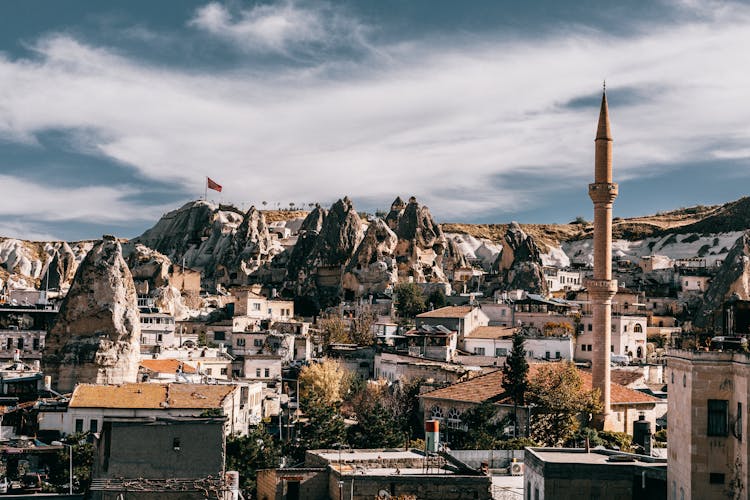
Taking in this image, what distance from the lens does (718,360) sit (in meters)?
25.2

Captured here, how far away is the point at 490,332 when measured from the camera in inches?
3233

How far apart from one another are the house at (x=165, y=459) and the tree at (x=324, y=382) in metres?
35.4

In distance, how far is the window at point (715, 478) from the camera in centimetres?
2509

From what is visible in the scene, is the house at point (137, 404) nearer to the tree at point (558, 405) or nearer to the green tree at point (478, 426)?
the green tree at point (478, 426)

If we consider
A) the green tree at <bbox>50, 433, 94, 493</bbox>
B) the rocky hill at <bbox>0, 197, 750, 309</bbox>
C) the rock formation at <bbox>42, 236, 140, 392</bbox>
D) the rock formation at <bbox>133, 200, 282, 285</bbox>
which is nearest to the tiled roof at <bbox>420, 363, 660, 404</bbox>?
the green tree at <bbox>50, 433, 94, 493</bbox>

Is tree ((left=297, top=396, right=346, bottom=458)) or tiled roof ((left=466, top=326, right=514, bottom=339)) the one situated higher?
tiled roof ((left=466, top=326, right=514, bottom=339))

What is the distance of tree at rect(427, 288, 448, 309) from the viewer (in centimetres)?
10312

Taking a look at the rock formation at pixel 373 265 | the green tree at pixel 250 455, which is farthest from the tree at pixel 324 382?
the rock formation at pixel 373 265

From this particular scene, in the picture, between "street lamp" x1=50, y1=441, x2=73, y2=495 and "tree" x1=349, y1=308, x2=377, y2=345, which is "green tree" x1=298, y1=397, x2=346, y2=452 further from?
"tree" x1=349, y1=308, x2=377, y2=345

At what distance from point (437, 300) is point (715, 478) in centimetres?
7879

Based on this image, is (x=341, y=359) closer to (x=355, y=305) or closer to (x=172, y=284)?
(x=355, y=305)

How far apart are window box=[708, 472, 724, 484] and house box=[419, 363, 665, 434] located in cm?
2941

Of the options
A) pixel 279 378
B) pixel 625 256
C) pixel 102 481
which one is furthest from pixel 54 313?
pixel 625 256

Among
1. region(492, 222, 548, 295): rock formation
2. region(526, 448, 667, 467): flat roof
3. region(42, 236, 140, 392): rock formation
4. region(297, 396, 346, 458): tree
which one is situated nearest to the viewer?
region(526, 448, 667, 467): flat roof
